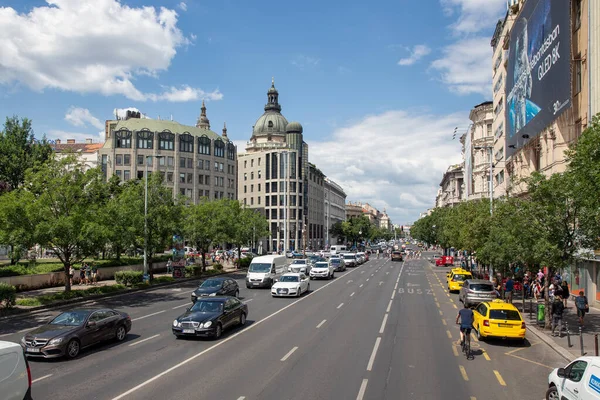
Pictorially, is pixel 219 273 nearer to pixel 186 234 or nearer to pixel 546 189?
pixel 186 234

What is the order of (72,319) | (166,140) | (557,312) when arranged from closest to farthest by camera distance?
1. (72,319)
2. (557,312)
3. (166,140)

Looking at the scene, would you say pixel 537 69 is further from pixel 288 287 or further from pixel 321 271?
pixel 321 271

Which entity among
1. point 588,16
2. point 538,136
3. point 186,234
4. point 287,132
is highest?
point 287,132

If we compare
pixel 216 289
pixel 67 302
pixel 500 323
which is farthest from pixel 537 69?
pixel 67 302

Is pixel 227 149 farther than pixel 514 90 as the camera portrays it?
Yes

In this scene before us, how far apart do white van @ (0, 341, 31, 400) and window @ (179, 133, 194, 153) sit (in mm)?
93197

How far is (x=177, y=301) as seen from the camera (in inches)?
1095

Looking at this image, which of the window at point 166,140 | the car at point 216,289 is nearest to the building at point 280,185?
the window at point 166,140

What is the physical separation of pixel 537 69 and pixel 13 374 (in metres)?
33.7

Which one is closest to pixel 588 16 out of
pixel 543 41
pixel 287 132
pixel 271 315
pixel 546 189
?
pixel 543 41

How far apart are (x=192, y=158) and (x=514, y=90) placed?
7384cm

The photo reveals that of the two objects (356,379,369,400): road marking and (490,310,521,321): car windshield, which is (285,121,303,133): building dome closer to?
(490,310,521,321): car windshield

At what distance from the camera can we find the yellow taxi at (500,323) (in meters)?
16.7

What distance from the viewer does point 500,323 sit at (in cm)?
1681
